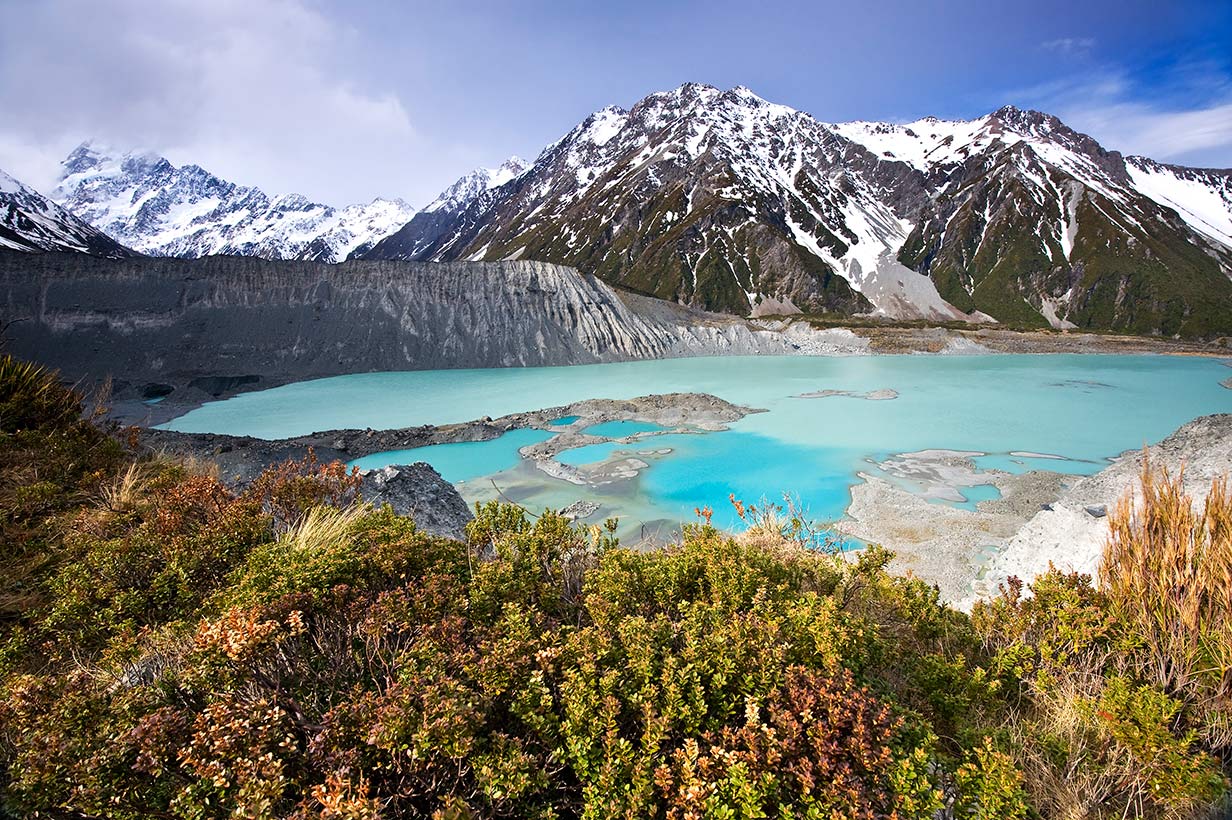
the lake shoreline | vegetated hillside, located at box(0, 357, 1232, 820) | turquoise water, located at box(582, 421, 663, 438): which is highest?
the lake shoreline

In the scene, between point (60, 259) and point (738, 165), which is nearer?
point (60, 259)

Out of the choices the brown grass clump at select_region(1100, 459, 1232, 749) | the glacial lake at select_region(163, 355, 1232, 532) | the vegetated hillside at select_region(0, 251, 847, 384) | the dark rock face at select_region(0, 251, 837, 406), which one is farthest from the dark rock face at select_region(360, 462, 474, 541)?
the vegetated hillside at select_region(0, 251, 847, 384)

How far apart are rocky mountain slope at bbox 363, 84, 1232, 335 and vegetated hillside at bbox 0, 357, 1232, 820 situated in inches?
4587

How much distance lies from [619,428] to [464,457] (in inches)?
303

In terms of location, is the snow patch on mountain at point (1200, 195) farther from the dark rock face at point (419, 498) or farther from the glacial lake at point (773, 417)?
the dark rock face at point (419, 498)

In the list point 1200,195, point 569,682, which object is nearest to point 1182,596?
point 569,682

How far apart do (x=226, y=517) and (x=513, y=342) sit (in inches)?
2091

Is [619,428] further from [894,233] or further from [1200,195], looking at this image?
[1200,195]

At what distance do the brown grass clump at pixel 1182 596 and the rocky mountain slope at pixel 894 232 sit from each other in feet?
380

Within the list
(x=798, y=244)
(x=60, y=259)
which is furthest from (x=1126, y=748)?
(x=798, y=244)

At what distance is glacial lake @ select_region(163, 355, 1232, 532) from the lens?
17031 millimetres

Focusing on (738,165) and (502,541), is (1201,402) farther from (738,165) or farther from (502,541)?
(738,165)

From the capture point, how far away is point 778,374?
1831 inches

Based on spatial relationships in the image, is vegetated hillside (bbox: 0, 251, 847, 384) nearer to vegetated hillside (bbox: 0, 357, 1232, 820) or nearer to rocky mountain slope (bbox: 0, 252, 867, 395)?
rocky mountain slope (bbox: 0, 252, 867, 395)
